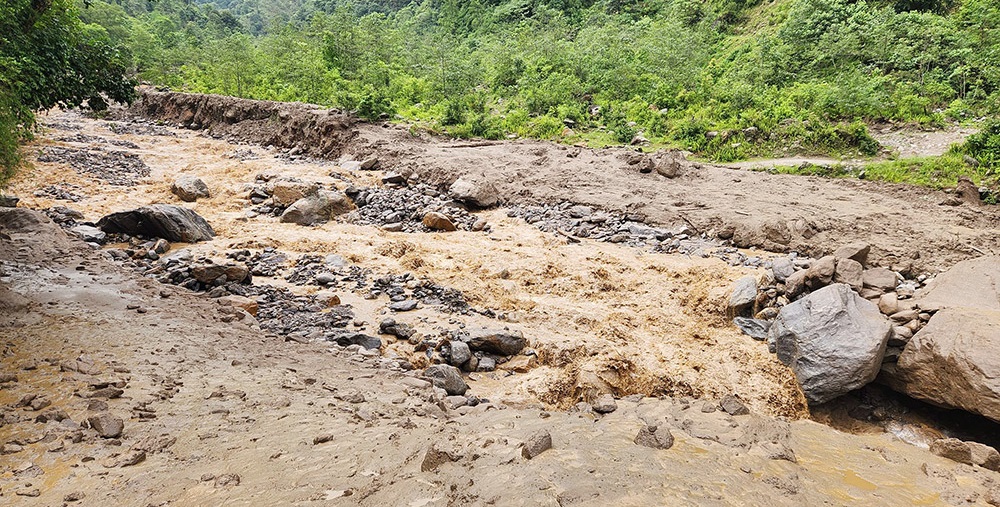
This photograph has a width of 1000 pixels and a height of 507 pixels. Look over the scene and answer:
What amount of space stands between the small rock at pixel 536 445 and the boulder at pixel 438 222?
24.2 ft

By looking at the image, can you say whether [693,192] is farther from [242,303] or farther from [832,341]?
[242,303]

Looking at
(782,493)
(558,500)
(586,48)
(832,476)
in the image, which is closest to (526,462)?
(558,500)

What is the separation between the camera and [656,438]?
3453 mm

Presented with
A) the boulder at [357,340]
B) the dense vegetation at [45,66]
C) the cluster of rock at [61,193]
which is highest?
the dense vegetation at [45,66]

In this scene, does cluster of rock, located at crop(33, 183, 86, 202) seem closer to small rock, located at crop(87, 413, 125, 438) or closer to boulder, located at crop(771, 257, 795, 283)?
small rock, located at crop(87, 413, 125, 438)

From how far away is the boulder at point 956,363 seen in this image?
14.1 ft

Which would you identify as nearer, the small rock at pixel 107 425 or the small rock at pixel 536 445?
the small rock at pixel 536 445

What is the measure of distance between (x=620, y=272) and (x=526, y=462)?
5.49 m

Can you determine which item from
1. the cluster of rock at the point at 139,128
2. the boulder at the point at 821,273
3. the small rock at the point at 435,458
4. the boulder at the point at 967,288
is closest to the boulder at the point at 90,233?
the small rock at the point at 435,458

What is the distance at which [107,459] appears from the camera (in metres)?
3.08

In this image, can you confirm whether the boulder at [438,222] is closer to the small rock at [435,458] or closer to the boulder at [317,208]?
the boulder at [317,208]

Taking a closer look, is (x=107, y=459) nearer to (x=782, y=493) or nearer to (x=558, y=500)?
(x=558, y=500)

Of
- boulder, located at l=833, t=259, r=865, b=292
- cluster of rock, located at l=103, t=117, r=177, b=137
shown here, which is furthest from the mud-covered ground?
Result: cluster of rock, located at l=103, t=117, r=177, b=137

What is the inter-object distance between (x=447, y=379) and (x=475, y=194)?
707cm
